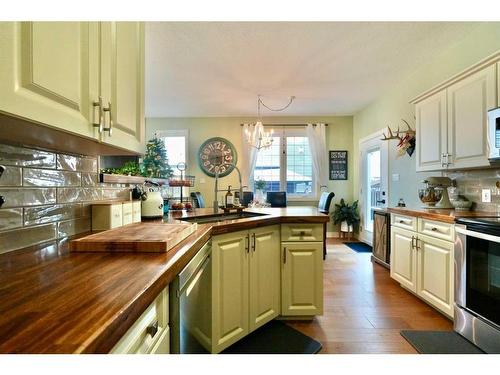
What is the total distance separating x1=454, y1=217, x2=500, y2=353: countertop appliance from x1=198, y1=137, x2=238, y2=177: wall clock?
4.08 meters

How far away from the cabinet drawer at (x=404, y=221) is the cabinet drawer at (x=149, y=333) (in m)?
2.34

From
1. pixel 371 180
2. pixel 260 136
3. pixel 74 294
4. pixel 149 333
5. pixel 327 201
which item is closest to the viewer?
pixel 74 294

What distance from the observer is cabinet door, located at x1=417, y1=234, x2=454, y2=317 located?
6.21 ft

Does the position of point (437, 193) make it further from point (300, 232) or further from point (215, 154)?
point (215, 154)

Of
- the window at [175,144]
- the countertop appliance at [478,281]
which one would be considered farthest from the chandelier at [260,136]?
the countertop appliance at [478,281]

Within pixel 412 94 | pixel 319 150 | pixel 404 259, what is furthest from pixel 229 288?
pixel 319 150

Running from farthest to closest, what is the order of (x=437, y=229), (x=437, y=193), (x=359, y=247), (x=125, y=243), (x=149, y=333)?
(x=359, y=247)
(x=437, y=193)
(x=437, y=229)
(x=125, y=243)
(x=149, y=333)

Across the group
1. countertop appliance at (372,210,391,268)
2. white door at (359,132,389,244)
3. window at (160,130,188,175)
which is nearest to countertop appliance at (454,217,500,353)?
countertop appliance at (372,210,391,268)

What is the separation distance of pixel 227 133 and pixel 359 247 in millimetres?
3412

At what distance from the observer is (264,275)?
1738mm

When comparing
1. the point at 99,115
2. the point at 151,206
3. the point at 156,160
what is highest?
the point at 156,160

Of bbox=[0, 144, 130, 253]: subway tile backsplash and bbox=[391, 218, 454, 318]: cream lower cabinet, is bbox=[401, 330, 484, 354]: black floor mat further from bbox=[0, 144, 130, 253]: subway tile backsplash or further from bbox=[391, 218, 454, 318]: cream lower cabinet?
bbox=[0, 144, 130, 253]: subway tile backsplash

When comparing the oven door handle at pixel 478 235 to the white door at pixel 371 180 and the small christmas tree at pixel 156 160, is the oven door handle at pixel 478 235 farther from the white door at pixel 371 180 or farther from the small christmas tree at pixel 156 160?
the small christmas tree at pixel 156 160
